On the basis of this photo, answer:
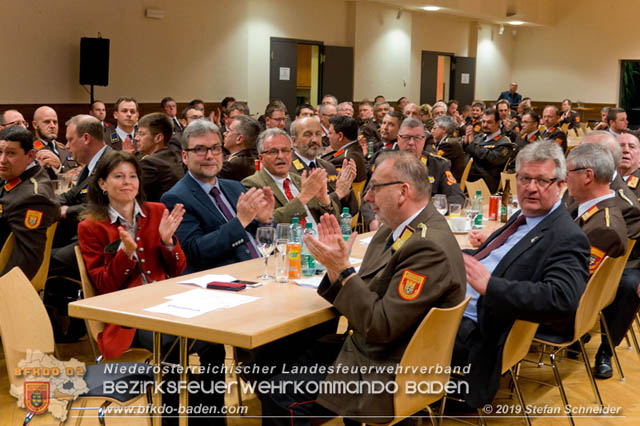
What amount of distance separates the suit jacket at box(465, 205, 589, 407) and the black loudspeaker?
8.58m

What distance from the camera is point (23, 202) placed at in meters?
4.22

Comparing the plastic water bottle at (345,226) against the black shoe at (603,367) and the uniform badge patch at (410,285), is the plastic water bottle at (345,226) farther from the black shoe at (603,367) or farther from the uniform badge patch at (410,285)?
the black shoe at (603,367)

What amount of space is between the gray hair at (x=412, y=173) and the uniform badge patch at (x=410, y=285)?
16.6 inches

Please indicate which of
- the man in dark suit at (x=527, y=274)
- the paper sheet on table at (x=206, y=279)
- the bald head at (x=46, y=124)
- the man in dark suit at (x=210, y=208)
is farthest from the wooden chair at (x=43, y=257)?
the bald head at (x=46, y=124)

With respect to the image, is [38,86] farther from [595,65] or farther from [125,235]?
[595,65]

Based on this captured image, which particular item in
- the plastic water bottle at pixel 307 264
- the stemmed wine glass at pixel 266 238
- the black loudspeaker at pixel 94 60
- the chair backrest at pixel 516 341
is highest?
the black loudspeaker at pixel 94 60

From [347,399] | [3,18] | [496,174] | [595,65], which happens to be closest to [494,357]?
[347,399]

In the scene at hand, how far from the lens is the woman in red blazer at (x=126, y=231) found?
3.29 metres

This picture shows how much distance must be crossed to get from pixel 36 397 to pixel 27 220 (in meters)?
1.75

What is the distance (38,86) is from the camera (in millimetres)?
10203

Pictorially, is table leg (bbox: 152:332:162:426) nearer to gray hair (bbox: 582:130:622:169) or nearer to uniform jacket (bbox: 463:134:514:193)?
gray hair (bbox: 582:130:622:169)

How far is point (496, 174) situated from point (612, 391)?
4.83m

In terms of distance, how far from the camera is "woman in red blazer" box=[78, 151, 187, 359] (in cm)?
329

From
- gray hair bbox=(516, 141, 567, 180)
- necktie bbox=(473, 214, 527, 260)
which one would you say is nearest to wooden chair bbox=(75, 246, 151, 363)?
necktie bbox=(473, 214, 527, 260)
